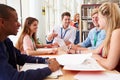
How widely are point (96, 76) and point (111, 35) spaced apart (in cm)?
50

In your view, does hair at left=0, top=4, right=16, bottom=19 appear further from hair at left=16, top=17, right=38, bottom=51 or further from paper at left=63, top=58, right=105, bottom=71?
hair at left=16, top=17, right=38, bottom=51

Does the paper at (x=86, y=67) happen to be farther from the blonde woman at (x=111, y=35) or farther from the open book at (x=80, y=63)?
the blonde woman at (x=111, y=35)

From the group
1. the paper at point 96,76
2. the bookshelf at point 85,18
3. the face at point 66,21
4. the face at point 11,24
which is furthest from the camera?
the bookshelf at point 85,18

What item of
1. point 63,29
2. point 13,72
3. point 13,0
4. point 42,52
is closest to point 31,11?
point 13,0

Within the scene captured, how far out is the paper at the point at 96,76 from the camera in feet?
4.69

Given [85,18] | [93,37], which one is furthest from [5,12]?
[85,18]

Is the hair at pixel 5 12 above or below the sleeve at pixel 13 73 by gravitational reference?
above

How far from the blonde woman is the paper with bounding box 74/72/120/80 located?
0.62 ft

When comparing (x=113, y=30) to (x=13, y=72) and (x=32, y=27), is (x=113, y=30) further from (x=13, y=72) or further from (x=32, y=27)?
(x=32, y=27)

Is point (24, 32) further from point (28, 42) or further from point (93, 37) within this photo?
point (93, 37)

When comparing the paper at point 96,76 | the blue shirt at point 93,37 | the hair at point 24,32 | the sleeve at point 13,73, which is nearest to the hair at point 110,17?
the paper at point 96,76

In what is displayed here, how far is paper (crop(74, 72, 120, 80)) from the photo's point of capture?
1429mm

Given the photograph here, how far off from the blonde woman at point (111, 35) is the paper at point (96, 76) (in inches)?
7.4

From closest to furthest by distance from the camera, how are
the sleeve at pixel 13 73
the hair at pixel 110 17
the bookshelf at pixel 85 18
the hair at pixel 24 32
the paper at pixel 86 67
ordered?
the sleeve at pixel 13 73 < the paper at pixel 86 67 < the hair at pixel 110 17 < the hair at pixel 24 32 < the bookshelf at pixel 85 18
